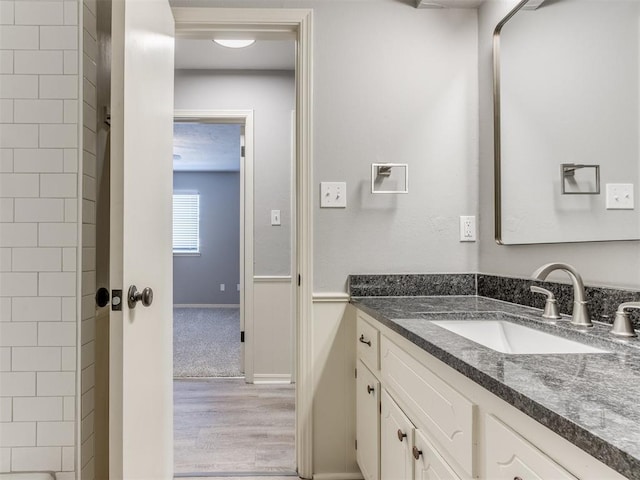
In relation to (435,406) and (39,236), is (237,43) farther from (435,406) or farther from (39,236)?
(435,406)

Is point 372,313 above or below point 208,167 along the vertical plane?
below

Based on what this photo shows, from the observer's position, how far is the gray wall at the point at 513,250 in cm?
111

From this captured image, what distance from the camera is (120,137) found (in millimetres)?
1078

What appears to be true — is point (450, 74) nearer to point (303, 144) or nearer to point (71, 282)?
point (303, 144)

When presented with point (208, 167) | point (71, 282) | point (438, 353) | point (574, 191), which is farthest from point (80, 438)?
point (208, 167)

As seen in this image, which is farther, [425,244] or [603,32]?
[425,244]

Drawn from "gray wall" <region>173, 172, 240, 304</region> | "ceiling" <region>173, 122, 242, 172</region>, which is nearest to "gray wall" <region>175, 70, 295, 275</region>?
"ceiling" <region>173, 122, 242, 172</region>

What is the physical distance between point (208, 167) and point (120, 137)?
19.1 feet

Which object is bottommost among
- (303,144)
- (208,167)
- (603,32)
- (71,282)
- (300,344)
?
(300,344)

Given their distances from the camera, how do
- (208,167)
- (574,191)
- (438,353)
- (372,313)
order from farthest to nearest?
(208,167), (372,313), (574,191), (438,353)

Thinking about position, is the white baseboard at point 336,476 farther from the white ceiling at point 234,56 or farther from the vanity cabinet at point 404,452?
the white ceiling at point 234,56

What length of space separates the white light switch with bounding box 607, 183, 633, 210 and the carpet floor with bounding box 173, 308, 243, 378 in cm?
281

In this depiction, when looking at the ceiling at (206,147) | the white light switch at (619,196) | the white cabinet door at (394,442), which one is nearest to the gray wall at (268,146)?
the ceiling at (206,147)

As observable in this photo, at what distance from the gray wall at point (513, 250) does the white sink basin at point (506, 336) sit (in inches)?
11.2
